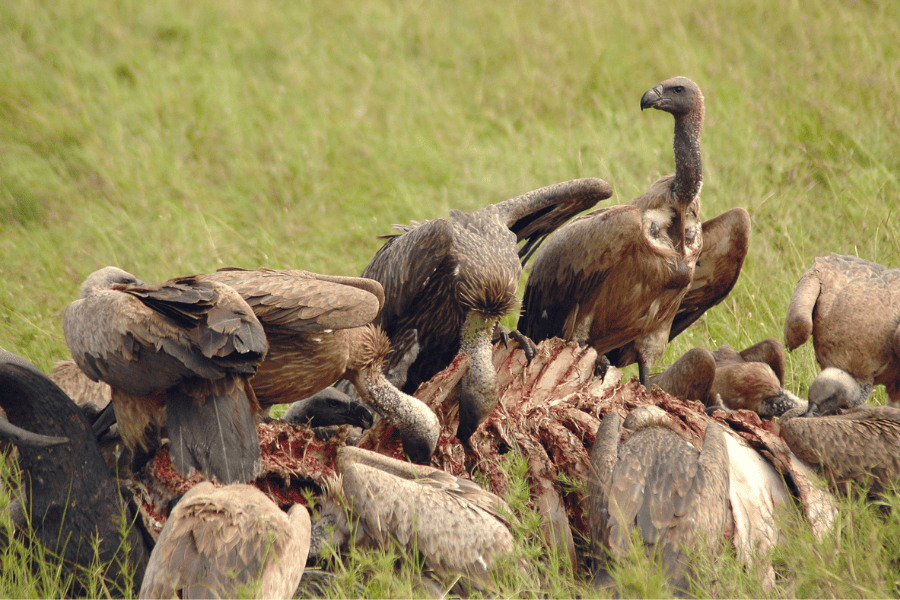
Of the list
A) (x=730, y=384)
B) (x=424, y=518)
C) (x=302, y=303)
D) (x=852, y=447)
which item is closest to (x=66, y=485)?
(x=302, y=303)

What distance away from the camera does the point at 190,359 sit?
2.65 m

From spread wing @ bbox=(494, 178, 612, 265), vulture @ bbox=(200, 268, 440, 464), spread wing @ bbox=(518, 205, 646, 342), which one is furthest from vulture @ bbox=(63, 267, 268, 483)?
spread wing @ bbox=(518, 205, 646, 342)

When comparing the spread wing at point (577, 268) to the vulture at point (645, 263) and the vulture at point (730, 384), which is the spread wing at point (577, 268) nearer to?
the vulture at point (645, 263)

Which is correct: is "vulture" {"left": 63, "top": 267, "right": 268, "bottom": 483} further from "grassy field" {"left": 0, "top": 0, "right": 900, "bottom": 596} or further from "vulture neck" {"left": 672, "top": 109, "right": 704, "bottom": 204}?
"grassy field" {"left": 0, "top": 0, "right": 900, "bottom": 596}

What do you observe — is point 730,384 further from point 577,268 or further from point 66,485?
point 66,485

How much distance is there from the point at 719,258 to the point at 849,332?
0.86 meters

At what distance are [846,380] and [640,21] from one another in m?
6.02

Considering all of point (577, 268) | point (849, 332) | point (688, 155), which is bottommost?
point (849, 332)

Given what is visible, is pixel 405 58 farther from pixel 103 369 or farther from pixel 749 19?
pixel 103 369

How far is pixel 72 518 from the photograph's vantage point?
2814mm

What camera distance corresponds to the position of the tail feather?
8.87 feet

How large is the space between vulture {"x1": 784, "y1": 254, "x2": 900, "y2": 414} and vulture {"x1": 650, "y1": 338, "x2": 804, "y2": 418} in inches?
12.3

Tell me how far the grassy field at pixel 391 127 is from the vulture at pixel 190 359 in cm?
305

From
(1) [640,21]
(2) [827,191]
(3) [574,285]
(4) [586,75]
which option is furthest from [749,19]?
(3) [574,285]
